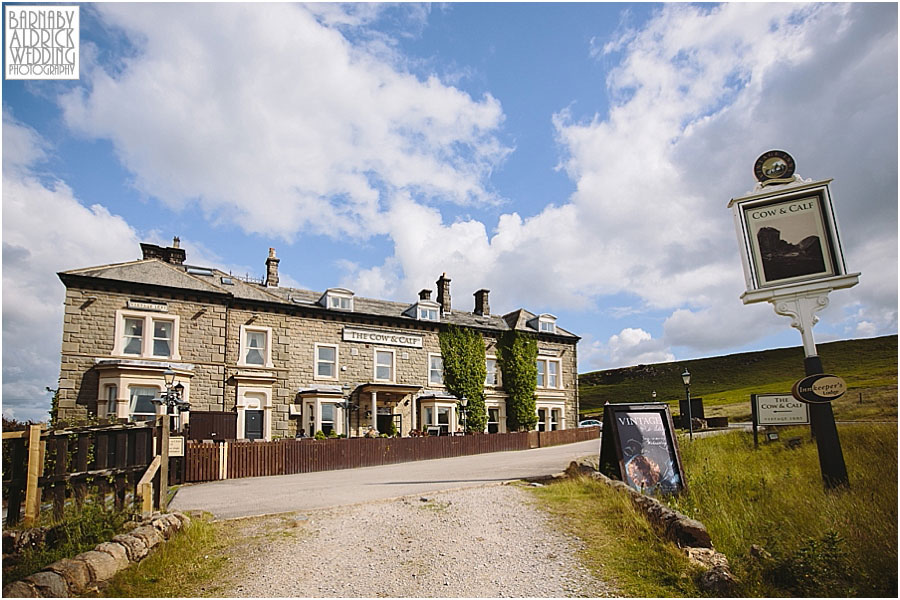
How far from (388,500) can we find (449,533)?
2.80 metres

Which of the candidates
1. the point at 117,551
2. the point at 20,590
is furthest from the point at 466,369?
the point at 20,590

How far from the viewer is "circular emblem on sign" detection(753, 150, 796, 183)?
10508 mm

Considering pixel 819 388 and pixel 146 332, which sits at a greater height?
pixel 146 332

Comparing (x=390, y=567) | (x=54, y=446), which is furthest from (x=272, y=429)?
(x=390, y=567)

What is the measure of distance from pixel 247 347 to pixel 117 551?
18.3 meters

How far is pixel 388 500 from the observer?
35.1ft

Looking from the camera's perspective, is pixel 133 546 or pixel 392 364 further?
pixel 392 364

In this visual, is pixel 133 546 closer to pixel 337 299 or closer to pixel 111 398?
pixel 111 398

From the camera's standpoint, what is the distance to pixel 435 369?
2861 cm

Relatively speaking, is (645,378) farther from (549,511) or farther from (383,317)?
(549,511)

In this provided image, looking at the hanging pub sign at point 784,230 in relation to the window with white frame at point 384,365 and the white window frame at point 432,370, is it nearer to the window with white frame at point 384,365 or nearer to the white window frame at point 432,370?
the window with white frame at point 384,365

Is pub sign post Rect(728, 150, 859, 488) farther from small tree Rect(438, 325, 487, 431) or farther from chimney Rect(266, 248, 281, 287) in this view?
chimney Rect(266, 248, 281, 287)

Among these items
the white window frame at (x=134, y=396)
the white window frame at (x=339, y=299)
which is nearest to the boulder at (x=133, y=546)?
the white window frame at (x=134, y=396)

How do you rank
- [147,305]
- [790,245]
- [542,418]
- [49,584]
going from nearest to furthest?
[49,584], [790,245], [147,305], [542,418]
